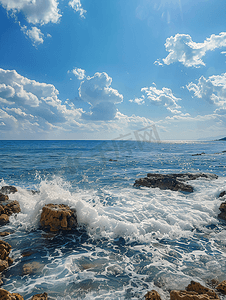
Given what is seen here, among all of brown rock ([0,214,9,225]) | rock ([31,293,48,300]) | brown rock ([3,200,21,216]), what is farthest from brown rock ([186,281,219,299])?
brown rock ([3,200,21,216])

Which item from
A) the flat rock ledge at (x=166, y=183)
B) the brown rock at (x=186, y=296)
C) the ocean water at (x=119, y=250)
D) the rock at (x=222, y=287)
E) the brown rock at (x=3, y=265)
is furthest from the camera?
the flat rock ledge at (x=166, y=183)

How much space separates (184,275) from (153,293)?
1317 mm

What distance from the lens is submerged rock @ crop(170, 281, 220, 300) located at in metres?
3.41

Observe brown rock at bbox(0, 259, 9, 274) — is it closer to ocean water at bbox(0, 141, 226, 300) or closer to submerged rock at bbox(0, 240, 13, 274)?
submerged rock at bbox(0, 240, 13, 274)

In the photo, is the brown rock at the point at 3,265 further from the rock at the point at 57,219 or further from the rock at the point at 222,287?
the rock at the point at 222,287

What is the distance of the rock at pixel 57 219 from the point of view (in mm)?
6703

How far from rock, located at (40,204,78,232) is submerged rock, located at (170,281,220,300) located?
14.7 ft

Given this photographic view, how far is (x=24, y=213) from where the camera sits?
8055 mm

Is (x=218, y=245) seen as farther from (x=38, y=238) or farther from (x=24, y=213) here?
(x=24, y=213)

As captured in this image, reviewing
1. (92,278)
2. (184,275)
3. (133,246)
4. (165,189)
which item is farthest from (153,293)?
(165,189)

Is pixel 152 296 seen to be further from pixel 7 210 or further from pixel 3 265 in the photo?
pixel 7 210

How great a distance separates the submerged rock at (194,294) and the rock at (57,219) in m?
4.48

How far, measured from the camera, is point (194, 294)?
3566mm

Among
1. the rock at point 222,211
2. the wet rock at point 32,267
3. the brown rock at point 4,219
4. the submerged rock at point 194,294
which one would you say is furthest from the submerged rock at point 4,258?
the rock at point 222,211
